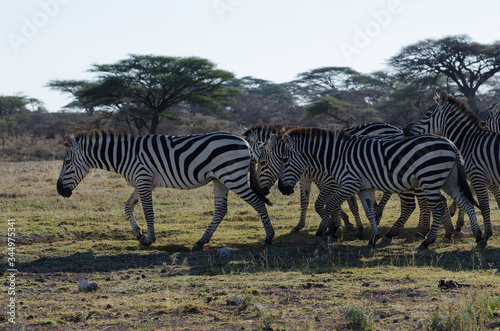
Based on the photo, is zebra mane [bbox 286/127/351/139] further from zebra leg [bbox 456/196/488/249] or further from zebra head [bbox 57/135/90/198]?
zebra head [bbox 57/135/90/198]

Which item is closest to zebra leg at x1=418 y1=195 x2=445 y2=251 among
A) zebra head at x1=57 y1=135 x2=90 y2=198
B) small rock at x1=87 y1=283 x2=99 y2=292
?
small rock at x1=87 y1=283 x2=99 y2=292

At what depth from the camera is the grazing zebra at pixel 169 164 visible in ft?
27.9

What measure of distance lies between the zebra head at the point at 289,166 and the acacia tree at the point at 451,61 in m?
27.6

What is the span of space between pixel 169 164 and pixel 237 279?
298cm

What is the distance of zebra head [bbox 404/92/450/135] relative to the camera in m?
9.57

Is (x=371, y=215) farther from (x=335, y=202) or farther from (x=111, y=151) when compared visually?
(x=111, y=151)

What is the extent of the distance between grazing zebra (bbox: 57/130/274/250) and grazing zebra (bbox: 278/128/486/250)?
26.2 inches

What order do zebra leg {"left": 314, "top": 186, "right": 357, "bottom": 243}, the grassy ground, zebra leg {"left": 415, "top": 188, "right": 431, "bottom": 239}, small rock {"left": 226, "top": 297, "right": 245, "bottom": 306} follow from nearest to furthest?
the grassy ground < small rock {"left": 226, "top": 297, "right": 245, "bottom": 306} < zebra leg {"left": 314, "top": 186, "right": 357, "bottom": 243} < zebra leg {"left": 415, "top": 188, "right": 431, "bottom": 239}

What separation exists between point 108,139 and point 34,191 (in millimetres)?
5927

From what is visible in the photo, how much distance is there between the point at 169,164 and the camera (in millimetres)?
8766

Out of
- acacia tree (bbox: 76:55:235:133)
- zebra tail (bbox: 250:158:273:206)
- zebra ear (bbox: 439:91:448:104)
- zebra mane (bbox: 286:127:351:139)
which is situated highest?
acacia tree (bbox: 76:55:235:133)

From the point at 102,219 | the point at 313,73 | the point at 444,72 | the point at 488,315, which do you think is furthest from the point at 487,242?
the point at 313,73

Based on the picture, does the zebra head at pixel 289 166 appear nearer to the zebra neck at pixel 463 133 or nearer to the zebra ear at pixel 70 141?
the zebra neck at pixel 463 133

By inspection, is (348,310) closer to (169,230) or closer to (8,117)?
(169,230)
